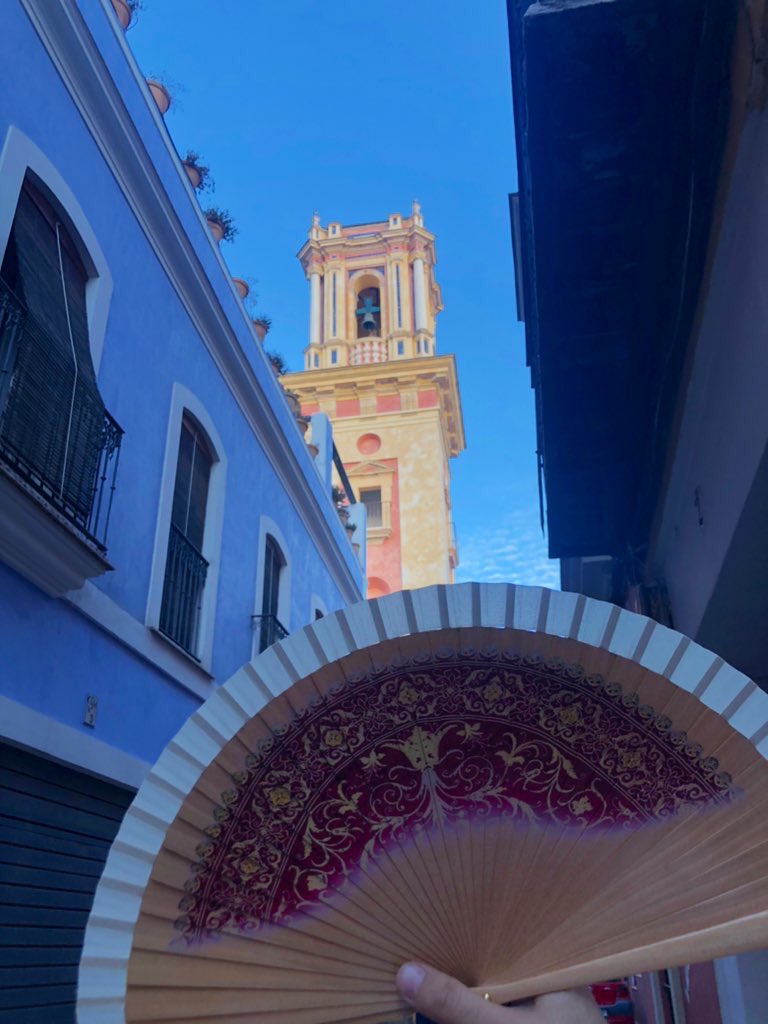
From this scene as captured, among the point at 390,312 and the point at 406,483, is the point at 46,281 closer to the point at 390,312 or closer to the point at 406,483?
the point at 406,483

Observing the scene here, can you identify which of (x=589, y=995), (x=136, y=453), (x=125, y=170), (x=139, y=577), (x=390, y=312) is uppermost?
(x=390, y=312)

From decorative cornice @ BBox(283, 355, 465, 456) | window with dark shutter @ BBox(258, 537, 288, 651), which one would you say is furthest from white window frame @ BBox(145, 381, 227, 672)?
decorative cornice @ BBox(283, 355, 465, 456)

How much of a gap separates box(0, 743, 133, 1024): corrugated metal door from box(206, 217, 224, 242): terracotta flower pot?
498 cm

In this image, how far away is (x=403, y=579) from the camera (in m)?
21.0

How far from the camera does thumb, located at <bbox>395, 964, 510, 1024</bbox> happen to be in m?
1.58

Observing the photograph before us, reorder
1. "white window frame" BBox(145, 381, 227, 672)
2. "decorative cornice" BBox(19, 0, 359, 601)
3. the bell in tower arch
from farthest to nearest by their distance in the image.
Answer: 1. the bell in tower arch
2. "white window frame" BBox(145, 381, 227, 672)
3. "decorative cornice" BBox(19, 0, 359, 601)

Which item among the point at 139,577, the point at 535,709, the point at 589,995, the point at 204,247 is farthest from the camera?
the point at 204,247

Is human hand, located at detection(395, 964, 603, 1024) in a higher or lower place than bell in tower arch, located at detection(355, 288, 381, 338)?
lower

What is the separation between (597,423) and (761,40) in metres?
2.30

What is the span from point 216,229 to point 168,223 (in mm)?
1522

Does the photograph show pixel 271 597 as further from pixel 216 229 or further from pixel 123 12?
pixel 123 12

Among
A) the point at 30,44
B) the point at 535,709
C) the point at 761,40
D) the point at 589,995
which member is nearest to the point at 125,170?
the point at 30,44

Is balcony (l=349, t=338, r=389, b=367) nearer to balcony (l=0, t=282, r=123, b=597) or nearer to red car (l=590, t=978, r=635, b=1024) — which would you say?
red car (l=590, t=978, r=635, b=1024)

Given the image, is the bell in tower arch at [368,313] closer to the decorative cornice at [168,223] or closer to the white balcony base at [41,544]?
the decorative cornice at [168,223]
